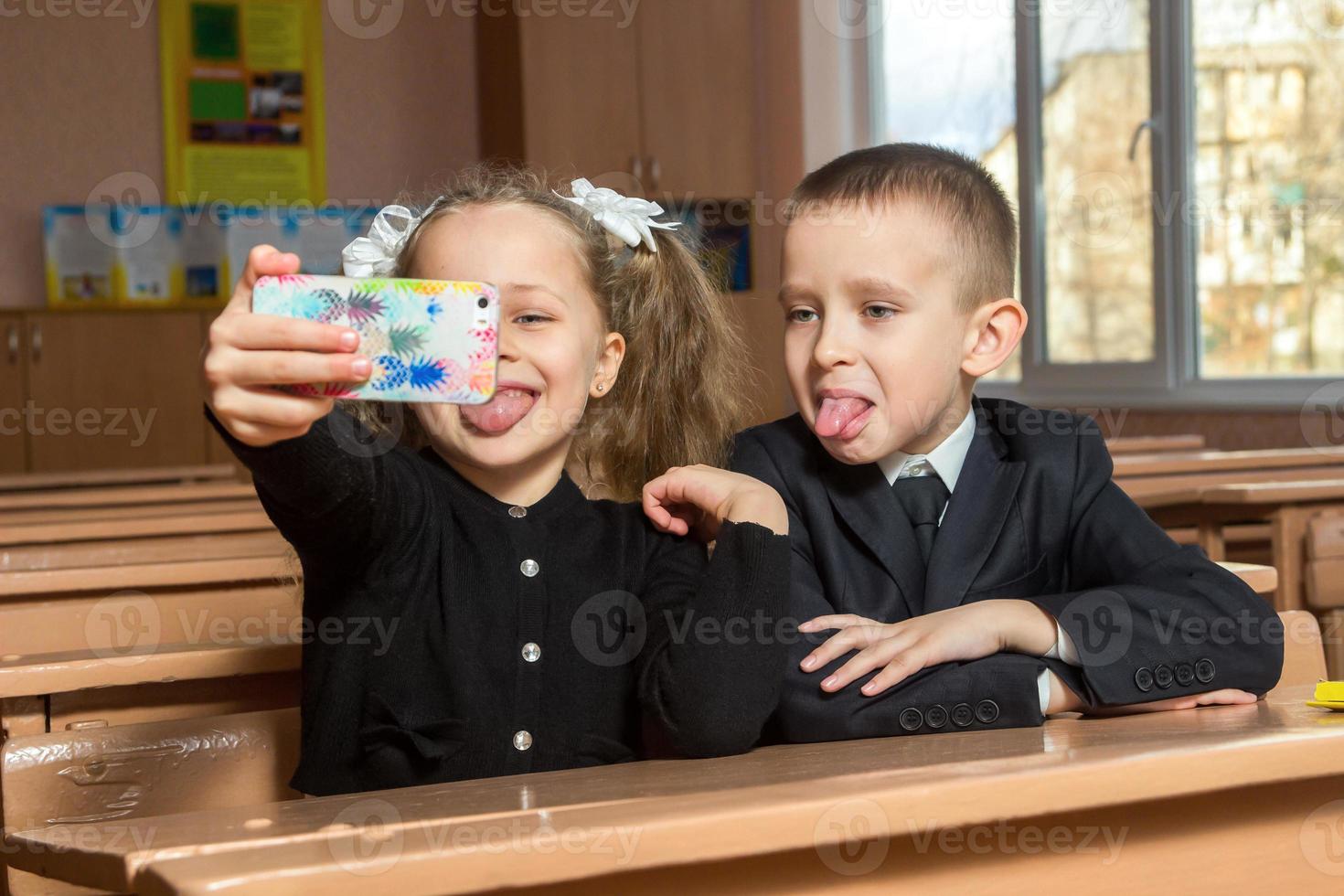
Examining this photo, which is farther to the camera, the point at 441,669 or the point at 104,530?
the point at 104,530

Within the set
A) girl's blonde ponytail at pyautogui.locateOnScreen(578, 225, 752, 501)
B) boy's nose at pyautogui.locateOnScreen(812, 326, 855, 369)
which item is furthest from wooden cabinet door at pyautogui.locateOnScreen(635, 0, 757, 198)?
boy's nose at pyautogui.locateOnScreen(812, 326, 855, 369)

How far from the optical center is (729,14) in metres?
6.54

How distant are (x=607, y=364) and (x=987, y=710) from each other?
1.78 feet

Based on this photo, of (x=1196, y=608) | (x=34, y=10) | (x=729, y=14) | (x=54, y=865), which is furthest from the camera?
(x=729, y=14)

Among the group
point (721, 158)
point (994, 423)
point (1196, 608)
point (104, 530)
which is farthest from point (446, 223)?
point (721, 158)

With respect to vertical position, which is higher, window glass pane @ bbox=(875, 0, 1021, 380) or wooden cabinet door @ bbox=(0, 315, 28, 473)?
window glass pane @ bbox=(875, 0, 1021, 380)

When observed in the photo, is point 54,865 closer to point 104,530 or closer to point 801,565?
point 801,565

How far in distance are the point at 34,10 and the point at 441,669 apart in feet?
19.7

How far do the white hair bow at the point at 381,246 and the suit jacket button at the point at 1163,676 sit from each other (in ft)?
2.56

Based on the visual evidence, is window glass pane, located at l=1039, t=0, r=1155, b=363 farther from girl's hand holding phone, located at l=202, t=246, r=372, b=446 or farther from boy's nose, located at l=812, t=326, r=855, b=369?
girl's hand holding phone, located at l=202, t=246, r=372, b=446

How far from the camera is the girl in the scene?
1062 mm

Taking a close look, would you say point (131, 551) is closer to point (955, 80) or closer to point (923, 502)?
point (923, 502)

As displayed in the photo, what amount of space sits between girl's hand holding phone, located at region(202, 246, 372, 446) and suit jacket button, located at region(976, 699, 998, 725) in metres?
0.52

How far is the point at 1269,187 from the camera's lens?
4570 mm
